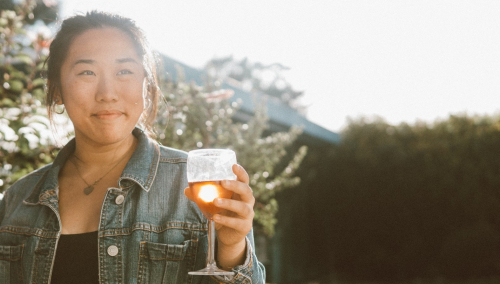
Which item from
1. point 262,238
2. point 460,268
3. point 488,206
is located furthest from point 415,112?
point 262,238

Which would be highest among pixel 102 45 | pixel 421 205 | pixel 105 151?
pixel 421 205

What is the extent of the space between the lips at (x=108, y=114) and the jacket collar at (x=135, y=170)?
0.21m

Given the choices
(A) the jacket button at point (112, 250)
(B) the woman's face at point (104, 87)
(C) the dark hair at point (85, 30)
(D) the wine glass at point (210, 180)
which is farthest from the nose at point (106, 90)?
(A) the jacket button at point (112, 250)

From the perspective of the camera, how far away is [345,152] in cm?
1191

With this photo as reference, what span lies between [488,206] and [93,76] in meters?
10.6

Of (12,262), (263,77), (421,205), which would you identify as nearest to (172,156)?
(12,262)

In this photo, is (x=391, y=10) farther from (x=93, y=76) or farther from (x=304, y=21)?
(x=93, y=76)

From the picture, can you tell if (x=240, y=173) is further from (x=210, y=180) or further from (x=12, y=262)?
(x=12, y=262)

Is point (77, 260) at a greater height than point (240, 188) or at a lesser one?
lesser

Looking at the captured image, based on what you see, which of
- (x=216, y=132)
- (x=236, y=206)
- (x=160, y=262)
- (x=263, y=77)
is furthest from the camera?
(x=263, y=77)

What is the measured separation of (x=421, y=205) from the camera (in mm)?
11031

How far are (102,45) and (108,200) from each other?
1.95 feet

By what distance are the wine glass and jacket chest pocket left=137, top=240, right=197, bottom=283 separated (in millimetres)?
197

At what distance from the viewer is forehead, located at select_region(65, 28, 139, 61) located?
1.81m
